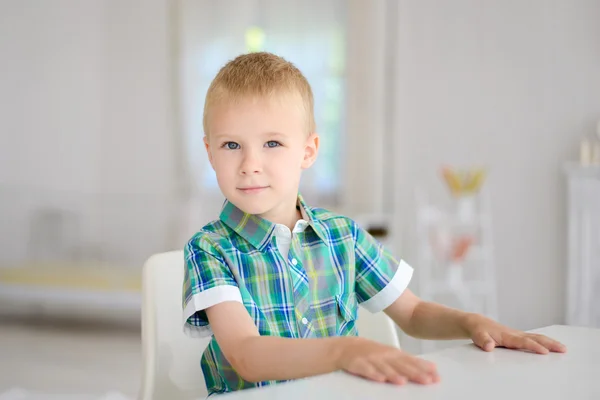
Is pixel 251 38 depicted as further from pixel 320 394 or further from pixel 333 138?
pixel 320 394

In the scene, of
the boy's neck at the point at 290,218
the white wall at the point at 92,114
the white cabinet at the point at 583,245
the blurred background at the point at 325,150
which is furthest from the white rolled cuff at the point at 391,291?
the white wall at the point at 92,114

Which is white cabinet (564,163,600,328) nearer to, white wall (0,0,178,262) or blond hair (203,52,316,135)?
white wall (0,0,178,262)

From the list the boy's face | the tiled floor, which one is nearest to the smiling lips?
the boy's face

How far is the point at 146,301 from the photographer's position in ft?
3.56

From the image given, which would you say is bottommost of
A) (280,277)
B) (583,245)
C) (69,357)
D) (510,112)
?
(69,357)

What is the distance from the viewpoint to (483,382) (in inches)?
25.2

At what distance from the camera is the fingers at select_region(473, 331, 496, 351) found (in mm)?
812

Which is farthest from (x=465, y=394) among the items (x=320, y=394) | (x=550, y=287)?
(x=550, y=287)

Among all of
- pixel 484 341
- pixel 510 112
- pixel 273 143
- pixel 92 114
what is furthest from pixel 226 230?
pixel 92 114

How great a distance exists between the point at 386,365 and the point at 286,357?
0.16m

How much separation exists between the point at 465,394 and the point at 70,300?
12.9ft

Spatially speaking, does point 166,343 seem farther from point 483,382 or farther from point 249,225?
point 483,382

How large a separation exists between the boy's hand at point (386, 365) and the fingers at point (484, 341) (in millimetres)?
188

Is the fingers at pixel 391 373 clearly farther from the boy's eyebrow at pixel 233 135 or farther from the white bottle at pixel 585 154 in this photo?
the white bottle at pixel 585 154
